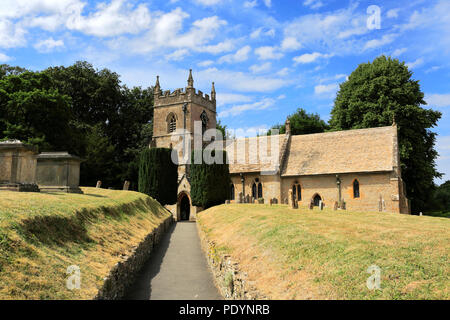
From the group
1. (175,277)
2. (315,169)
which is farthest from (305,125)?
(175,277)

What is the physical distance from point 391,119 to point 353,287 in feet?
99.1

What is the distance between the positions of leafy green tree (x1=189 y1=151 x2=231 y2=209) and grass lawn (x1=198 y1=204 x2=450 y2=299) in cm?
2033

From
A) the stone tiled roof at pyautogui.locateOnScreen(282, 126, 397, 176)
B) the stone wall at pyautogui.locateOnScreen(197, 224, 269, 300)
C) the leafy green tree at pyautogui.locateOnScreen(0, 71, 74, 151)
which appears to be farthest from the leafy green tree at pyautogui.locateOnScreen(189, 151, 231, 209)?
the stone wall at pyautogui.locateOnScreen(197, 224, 269, 300)

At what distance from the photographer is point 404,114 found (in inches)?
1304

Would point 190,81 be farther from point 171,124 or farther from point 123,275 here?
point 123,275

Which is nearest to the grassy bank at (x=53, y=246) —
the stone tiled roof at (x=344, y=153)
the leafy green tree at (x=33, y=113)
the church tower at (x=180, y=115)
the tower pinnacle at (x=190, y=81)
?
the leafy green tree at (x=33, y=113)

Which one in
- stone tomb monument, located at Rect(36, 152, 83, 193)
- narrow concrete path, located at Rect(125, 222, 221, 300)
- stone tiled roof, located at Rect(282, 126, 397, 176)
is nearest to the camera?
narrow concrete path, located at Rect(125, 222, 221, 300)

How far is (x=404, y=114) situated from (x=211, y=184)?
786 inches

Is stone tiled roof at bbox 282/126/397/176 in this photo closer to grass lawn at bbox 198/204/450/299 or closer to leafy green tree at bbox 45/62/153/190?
grass lawn at bbox 198/204/450/299

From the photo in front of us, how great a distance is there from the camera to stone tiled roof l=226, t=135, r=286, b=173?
35.2 meters

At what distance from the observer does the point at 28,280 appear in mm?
6539
